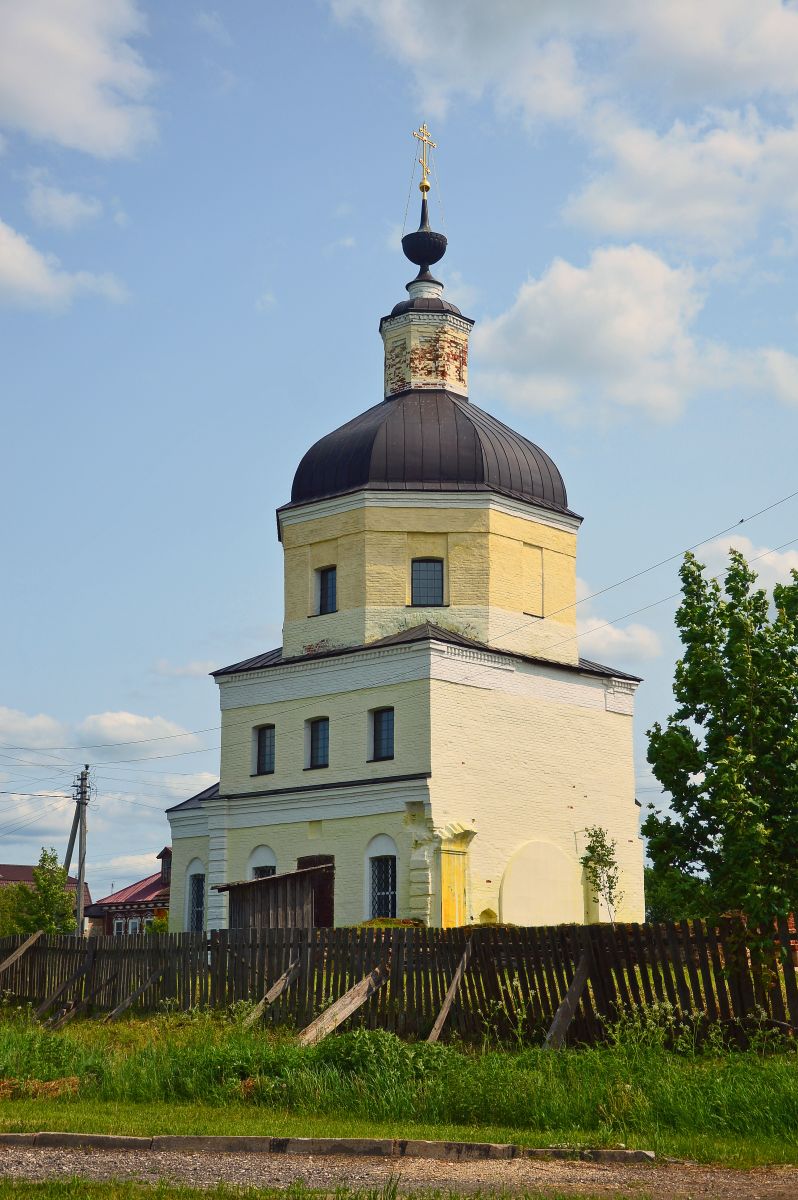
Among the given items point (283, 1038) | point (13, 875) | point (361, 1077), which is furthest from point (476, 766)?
point (13, 875)

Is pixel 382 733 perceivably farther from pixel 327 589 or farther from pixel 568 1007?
pixel 568 1007

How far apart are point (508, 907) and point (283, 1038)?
15.1 meters

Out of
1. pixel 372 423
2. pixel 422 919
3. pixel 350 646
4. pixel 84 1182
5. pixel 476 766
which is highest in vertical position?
pixel 372 423

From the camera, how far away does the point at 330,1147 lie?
32.7ft

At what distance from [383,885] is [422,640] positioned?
5375 mm

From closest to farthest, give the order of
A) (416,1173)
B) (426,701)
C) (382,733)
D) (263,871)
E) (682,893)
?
(416,1173) < (682,893) < (426,701) < (382,733) < (263,871)

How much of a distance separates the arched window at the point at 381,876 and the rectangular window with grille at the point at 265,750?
4154 millimetres

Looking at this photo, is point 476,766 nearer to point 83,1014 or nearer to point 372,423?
point 372,423

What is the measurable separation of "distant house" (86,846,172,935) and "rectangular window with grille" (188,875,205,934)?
25376 millimetres

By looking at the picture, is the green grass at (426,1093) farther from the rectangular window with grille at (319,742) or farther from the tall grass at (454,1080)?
the rectangular window with grille at (319,742)

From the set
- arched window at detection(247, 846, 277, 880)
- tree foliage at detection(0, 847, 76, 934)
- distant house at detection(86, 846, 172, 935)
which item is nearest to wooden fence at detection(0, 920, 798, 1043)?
arched window at detection(247, 846, 277, 880)

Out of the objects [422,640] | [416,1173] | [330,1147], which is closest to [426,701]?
[422,640]

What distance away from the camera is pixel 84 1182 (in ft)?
28.6

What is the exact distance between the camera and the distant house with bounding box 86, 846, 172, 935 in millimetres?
61750
